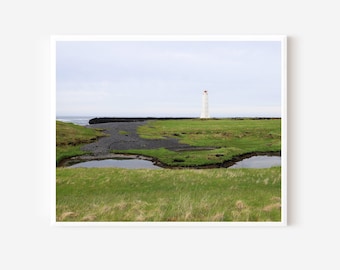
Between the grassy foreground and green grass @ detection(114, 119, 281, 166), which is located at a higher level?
green grass @ detection(114, 119, 281, 166)

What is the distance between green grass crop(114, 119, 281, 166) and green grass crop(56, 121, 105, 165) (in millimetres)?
342

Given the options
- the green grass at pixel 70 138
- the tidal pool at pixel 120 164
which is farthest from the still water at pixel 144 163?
the green grass at pixel 70 138

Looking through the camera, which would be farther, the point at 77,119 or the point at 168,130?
the point at 168,130

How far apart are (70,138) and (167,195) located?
0.92 metres

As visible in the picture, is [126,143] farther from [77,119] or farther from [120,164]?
[77,119]

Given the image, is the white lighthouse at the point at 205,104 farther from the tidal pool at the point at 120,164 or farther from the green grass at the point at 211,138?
the tidal pool at the point at 120,164

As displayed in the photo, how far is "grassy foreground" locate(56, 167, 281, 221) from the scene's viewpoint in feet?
11.4

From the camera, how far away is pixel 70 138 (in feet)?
11.4

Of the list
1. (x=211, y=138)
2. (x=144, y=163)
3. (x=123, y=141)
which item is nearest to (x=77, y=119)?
(x=123, y=141)

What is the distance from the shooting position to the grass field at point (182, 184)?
3.48 m

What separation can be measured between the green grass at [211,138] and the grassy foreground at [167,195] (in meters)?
0.12

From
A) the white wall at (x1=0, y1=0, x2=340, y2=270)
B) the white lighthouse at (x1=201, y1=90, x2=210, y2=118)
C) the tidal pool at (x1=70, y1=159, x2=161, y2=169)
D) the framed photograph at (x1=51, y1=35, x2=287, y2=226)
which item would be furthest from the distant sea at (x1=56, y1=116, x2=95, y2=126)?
the white lighthouse at (x1=201, y1=90, x2=210, y2=118)

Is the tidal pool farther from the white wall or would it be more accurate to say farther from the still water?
the white wall
